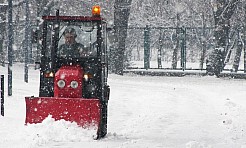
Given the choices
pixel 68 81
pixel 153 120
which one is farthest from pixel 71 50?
pixel 153 120

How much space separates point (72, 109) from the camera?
988 centimetres

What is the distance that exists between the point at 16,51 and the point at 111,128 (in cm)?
2772

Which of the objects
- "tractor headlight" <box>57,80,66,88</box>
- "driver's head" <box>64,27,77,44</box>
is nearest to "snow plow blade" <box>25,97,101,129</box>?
"tractor headlight" <box>57,80,66,88</box>

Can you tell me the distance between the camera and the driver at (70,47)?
416 inches

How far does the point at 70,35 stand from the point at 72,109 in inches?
59.7

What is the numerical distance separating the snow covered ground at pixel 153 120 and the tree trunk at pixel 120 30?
218 inches

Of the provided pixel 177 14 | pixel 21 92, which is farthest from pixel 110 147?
pixel 177 14

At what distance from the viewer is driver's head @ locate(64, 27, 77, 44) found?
1059 cm

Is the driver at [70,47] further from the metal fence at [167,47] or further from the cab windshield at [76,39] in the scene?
the metal fence at [167,47]

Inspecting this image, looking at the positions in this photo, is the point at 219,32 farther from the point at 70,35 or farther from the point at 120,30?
the point at 70,35

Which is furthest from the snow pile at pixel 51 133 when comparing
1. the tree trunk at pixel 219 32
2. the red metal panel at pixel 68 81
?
the tree trunk at pixel 219 32

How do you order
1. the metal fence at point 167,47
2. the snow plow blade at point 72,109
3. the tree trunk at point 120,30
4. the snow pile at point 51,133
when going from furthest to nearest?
the metal fence at point 167,47
the tree trunk at point 120,30
the snow plow blade at point 72,109
the snow pile at point 51,133

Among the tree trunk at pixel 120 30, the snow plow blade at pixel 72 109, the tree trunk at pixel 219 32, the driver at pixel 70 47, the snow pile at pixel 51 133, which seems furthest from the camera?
the tree trunk at pixel 120 30

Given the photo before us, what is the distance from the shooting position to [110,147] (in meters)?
9.04
